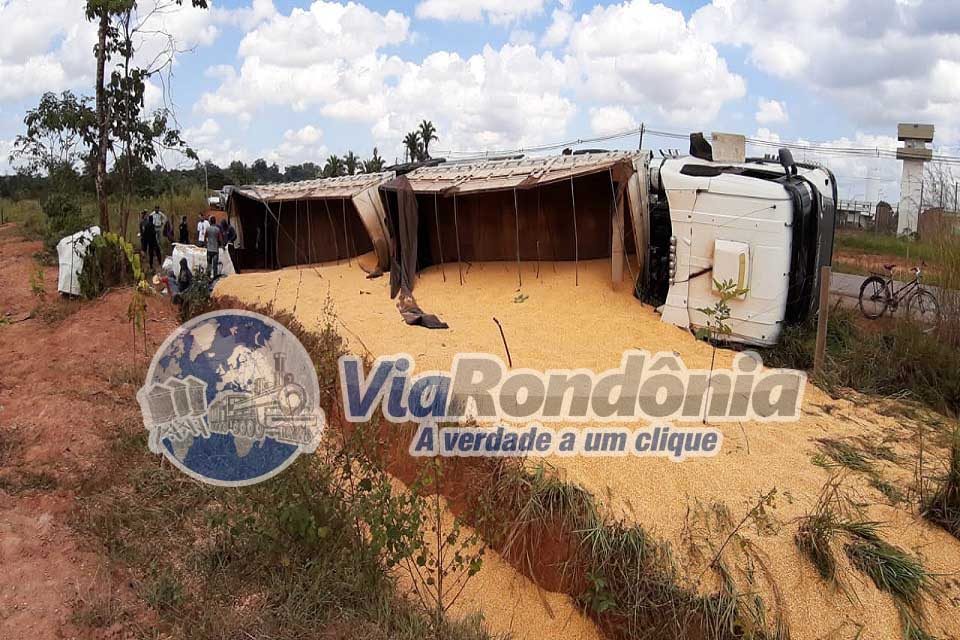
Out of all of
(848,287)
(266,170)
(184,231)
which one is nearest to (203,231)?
(184,231)

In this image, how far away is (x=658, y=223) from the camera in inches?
283

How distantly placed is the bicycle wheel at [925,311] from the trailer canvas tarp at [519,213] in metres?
2.66

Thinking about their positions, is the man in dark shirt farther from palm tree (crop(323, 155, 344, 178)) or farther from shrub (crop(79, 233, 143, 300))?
palm tree (crop(323, 155, 344, 178))

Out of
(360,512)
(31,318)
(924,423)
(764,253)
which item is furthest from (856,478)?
(31,318)

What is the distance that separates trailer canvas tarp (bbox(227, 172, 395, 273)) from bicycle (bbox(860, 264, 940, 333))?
287 inches

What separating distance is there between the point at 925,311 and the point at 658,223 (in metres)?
2.70

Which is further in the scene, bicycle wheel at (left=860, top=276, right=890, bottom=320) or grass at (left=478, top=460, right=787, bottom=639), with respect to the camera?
bicycle wheel at (left=860, top=276, right=890, bottom=320)

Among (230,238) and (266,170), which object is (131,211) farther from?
(266,170)

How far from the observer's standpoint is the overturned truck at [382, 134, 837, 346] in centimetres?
589

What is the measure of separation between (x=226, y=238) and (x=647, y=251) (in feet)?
26.3

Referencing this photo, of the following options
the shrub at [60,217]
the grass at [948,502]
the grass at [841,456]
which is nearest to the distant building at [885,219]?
the grass at [841,456]

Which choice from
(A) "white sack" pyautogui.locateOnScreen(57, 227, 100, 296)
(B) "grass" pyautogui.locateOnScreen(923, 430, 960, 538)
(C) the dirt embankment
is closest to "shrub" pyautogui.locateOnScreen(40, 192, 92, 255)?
(A) "white sack" pyautogui.locateOnScreen(57, 227, 100, 296)

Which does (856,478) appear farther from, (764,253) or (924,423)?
(764,253)

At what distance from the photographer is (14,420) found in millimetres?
4832
